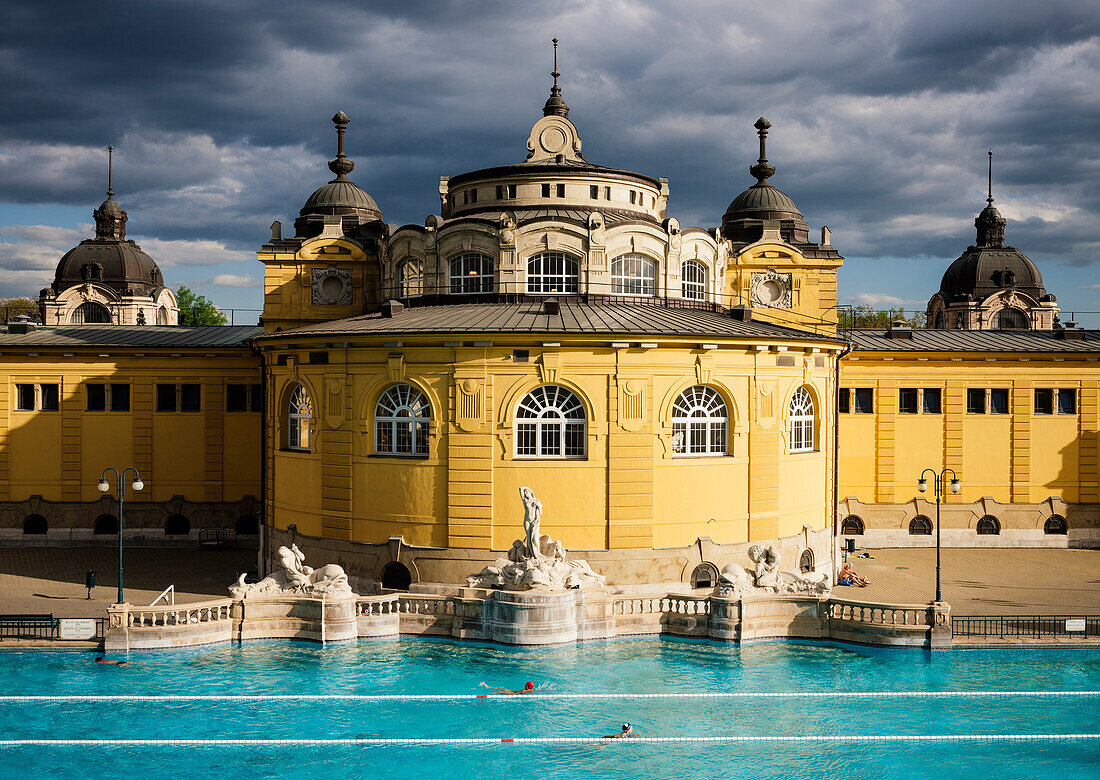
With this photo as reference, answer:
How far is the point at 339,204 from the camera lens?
169 ft

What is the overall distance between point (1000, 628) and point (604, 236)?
20635mm

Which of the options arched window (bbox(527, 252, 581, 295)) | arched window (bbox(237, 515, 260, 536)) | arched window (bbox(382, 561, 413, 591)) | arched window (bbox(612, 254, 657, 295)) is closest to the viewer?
arched window (bbox(382, 561, 413, 591))

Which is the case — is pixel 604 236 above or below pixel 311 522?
above

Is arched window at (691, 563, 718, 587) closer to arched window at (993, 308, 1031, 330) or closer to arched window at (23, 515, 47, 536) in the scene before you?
arched window at (23, 515, 47, 536)

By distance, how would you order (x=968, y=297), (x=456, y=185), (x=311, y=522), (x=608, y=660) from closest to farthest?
(x=608, y=660) < (x=311, y=522) < (x=456, y=185) < (x=968, y=297)

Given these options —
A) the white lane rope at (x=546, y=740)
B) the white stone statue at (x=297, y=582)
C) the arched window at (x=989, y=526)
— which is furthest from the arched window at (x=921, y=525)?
the white stone statue at (x=297, y=582)

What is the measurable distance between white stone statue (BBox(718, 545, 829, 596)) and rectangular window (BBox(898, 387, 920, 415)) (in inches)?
730

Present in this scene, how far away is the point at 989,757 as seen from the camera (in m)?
21.4

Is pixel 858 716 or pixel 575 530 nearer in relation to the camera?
pixel 858 716

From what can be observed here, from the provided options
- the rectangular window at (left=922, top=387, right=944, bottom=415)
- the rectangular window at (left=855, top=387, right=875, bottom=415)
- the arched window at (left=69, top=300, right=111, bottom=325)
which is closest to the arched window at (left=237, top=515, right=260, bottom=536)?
the rectangular window at (left=855, top=387, right=875, bottom=415)

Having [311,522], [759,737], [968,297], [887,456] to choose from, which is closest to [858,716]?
[759,737]

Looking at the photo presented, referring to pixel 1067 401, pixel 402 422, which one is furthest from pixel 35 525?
pixel 1067 401

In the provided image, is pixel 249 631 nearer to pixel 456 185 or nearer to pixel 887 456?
pixel 456 185

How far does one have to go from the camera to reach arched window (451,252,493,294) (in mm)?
39438
